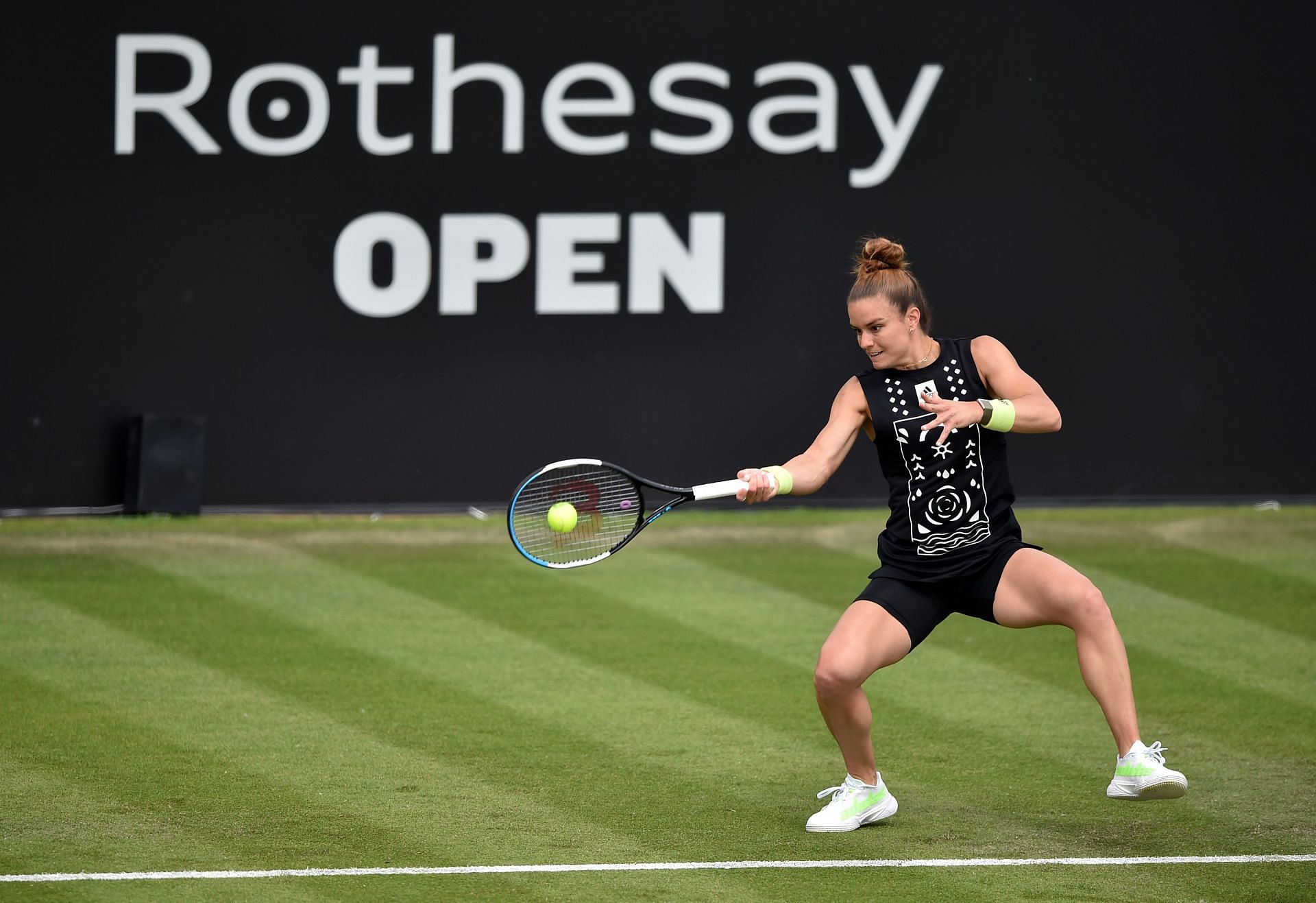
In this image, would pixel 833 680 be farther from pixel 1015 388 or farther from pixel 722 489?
pixel 1015 388

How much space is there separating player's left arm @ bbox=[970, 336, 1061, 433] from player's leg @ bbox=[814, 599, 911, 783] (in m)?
0.65

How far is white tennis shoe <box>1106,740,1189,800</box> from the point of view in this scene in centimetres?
473

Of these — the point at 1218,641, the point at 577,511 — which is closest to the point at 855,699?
the point at 577,511

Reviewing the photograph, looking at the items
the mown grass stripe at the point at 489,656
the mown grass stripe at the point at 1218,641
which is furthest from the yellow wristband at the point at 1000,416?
the mown grass stripe at the point at 1218,641

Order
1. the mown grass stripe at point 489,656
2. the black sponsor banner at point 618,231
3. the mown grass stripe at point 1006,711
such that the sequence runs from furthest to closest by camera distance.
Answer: the black sponsor banner at point 618,231 < the mown grass stripe at point 489,656 < the mown grass stripe at point 1006,711

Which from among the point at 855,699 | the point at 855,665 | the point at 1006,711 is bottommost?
the point at 1006,711

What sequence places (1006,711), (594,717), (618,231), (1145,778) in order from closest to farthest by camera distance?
(1145,778), (594,717), (1006,711), (618,231)

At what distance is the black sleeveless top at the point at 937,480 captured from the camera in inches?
199

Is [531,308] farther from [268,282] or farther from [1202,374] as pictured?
[1202,374]

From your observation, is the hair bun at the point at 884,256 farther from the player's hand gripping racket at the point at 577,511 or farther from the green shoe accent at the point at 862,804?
the green shoe accent at the point at 862,804

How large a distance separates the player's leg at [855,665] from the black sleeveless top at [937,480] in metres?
0.18

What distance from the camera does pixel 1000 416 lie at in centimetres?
492

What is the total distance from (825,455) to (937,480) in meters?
0.33

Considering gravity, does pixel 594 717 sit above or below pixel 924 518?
below
